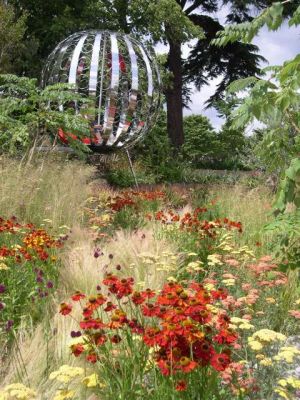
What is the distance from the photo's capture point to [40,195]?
707 centimetres

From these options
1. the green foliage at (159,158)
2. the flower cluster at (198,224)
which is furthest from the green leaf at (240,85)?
the green foliage at (159,158)

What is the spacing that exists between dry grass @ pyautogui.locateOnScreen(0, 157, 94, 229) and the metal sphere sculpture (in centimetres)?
382

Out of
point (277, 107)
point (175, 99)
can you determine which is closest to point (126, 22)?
point (175, 99)

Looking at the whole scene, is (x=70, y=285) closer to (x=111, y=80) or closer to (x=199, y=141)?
(x=111, y=80)

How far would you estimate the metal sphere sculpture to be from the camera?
11250mm

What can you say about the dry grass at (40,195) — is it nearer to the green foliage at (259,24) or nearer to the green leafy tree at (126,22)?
the green foliage at (259,24)

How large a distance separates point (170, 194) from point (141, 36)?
825 cm

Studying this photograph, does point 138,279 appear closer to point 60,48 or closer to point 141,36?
point 60,48

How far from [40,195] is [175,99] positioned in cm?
1260

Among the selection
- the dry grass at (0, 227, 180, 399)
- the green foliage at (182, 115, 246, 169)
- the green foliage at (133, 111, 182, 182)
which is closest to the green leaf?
the dry grass at (0, 227, 180, 399)

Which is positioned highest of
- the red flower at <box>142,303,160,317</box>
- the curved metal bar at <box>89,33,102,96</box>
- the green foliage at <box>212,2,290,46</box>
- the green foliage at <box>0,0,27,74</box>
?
the green foliage at <box>0,0,27,74</box>

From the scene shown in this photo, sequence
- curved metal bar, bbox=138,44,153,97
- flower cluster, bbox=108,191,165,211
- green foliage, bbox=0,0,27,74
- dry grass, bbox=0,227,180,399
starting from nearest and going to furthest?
dry grass, bbox=0,227,180,399 < flower cluster, bbox=108,191,165,211 < curved metal bar, bbox=138,44,153,97 < green foliage, bbox=0,0,27,74

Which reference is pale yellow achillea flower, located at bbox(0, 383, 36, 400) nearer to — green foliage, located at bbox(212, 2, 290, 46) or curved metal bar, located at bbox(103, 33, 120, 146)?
green foliage, located at bbox(212, 2, 290, 46)

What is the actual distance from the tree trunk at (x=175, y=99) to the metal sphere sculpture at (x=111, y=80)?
6.95 metres
